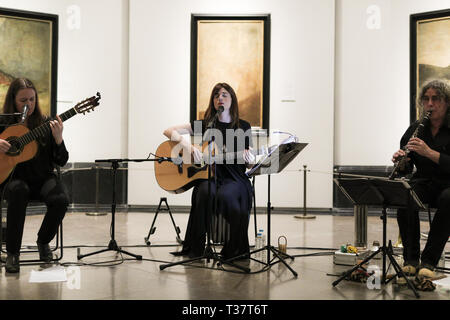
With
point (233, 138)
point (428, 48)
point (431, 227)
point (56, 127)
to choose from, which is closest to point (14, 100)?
point (56, 127)

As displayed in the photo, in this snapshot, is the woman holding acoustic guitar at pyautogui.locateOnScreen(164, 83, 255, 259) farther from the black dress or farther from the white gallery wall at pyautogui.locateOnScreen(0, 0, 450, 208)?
the white gallery wall at pyautogui.locateOnScreen(0, 0, 450, 208)

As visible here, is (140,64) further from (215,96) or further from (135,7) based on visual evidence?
(215,96)

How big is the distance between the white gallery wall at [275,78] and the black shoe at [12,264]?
4.13 m

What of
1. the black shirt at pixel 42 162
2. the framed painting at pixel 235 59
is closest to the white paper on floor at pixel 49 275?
the black shirt at pixel 42 162

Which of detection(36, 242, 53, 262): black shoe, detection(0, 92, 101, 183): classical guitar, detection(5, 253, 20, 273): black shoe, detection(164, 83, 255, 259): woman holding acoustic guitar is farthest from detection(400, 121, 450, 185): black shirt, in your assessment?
detection(5, 253, 20, 273): black shoe

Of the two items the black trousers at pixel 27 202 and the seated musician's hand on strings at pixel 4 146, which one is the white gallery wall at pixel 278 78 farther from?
the seated musician's hand on strings at pixel 4 146

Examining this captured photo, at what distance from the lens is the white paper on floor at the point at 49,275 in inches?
141

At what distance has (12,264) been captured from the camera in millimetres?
3803

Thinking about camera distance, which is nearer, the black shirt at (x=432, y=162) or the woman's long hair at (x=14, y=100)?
the black shirt at (x=432, y=162)

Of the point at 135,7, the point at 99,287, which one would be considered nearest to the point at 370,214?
the point at 135,7

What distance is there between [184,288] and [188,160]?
1547 mm

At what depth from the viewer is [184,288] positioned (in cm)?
338

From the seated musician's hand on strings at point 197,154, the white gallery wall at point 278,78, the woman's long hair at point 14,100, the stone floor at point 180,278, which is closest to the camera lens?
the stone floor at point 180,278

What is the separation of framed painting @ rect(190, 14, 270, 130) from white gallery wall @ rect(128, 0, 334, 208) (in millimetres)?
107
